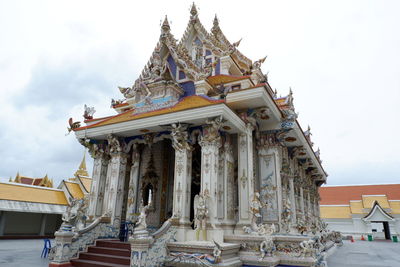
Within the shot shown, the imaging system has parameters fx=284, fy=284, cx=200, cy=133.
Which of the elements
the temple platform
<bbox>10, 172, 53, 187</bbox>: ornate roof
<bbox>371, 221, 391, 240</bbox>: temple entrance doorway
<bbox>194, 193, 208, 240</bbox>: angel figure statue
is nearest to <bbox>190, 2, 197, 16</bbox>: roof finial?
<bbox>194, 193, 208, 240</bbox>: angel figure statue

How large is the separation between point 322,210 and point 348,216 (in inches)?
107

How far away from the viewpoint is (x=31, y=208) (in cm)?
1903

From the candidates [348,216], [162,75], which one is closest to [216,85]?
[162,75]

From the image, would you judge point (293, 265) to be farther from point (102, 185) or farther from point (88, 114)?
point (88, 114)

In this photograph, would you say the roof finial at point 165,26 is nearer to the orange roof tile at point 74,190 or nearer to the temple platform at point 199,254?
the temple platform at point 199,254

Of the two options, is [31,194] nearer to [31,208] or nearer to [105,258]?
[31,208]

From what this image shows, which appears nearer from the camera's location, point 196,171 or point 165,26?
point 165,26

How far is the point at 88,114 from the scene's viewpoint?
12797mm

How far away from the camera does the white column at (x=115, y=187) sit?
35.0 ft

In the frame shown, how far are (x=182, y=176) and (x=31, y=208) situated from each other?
49.1ft

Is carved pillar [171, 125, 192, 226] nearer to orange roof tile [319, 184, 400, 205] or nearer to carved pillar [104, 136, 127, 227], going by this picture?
carved pillar [104, 136, 127, 227]

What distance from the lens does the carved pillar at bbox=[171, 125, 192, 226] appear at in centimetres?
892

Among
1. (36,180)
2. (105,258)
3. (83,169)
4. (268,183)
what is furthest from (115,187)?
(83,169)

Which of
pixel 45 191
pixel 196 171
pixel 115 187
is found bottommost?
pixel 115 187
